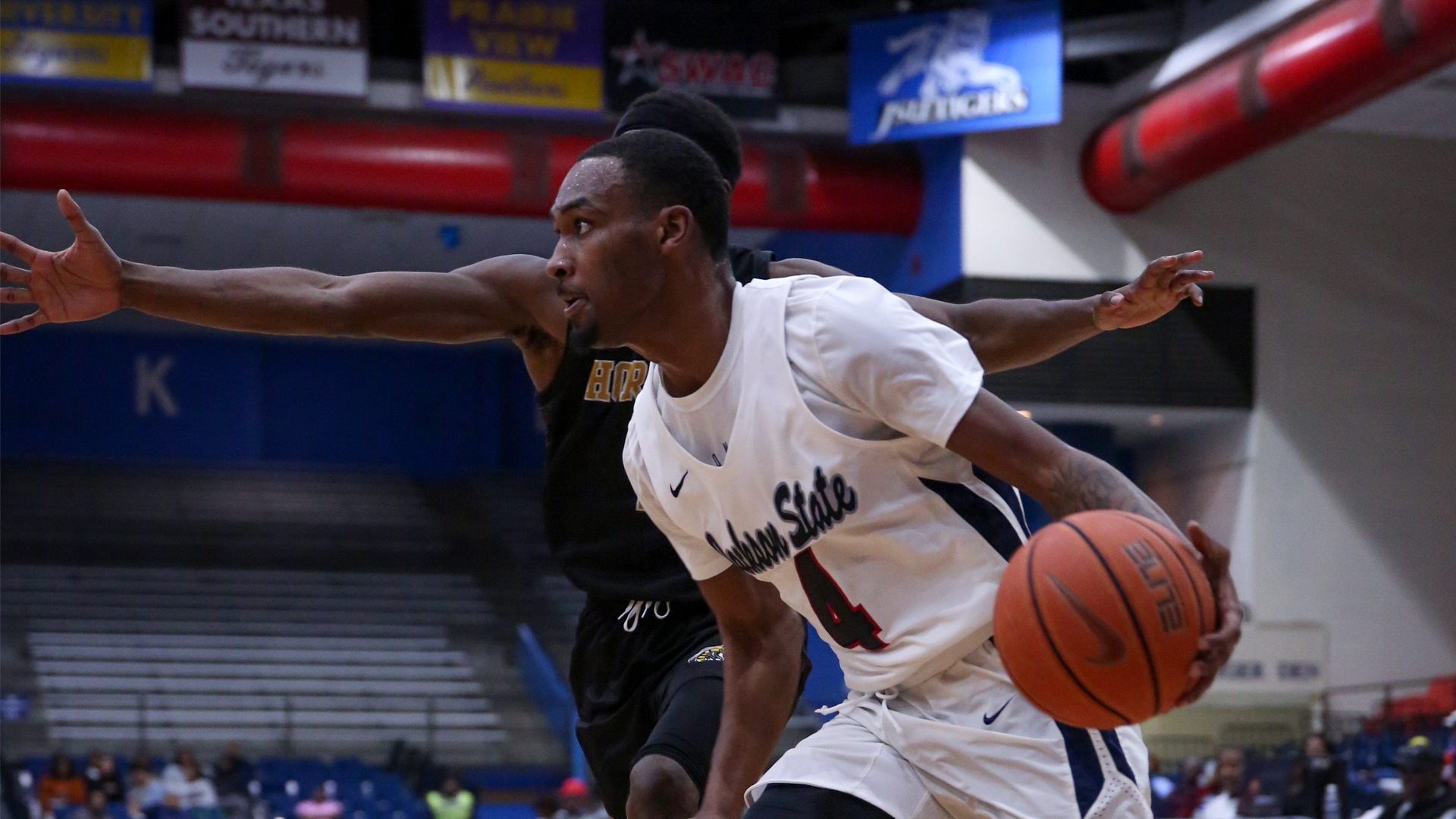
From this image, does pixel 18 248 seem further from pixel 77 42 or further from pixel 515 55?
pixel 77 42

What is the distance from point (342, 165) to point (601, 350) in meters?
12.2

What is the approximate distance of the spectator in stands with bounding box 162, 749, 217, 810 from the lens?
1315 centimetres

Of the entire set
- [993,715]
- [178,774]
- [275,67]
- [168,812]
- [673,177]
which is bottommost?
[178,774]

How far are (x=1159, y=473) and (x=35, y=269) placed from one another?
671 inches

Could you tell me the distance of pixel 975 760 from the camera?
9.36ft

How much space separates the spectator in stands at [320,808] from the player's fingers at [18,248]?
10.0 metres

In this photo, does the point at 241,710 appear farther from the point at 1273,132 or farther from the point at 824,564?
the point at 824,564

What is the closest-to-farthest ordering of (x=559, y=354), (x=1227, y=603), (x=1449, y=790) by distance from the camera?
(x=1227, y=603) → (x=559, y=354) → (x=1449, y=790)

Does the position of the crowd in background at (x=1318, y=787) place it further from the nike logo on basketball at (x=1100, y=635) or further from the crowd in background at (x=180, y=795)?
the nike logo on basketball at (x=1100, y=635)

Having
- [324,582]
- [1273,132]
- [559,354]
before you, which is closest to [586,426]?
[559,354]

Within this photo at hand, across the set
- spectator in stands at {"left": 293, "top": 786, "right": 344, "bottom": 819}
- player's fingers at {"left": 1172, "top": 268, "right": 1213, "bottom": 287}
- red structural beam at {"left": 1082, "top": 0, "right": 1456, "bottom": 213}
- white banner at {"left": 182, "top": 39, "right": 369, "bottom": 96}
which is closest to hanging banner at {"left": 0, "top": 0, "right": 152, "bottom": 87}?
white banner at {"left": 182, "top": 39, "right": 369, "bottom": 96}

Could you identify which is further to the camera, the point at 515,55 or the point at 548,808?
the point at 515,55

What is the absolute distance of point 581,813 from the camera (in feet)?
37.6

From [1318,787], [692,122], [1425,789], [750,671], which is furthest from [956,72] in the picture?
[750,671]
